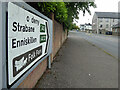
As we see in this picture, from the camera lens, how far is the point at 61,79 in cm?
354

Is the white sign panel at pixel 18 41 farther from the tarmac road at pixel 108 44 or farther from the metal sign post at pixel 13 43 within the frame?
the tarmac road at pixel 108 44

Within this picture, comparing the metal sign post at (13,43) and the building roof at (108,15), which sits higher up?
the building roof at (108,15)

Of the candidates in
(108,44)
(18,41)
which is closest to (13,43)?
(18,41)

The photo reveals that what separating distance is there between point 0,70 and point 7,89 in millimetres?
308

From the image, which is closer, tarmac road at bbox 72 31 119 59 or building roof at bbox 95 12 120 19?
tarmac road at bbox 72 31 119 59

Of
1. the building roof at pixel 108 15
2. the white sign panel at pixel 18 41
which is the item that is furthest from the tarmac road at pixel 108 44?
the building roof at pixel 108 15

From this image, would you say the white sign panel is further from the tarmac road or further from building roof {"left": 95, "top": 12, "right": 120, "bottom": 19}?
building roof {"left": 95, "top": 12, "right": 120, "bottom": 19}

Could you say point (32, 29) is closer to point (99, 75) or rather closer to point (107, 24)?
point (99, 75)

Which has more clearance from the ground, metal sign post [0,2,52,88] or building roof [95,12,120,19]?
building roof [95,12,120,19]

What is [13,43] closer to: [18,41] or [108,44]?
[18,41]

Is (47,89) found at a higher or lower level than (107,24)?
lower

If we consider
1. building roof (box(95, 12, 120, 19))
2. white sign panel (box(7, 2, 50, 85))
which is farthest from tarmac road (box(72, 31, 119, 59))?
building roof (box(95, 12, 120, 19))

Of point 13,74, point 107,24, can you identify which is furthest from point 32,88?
point 107,24

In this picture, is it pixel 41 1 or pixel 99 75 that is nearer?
pixel 41 1
